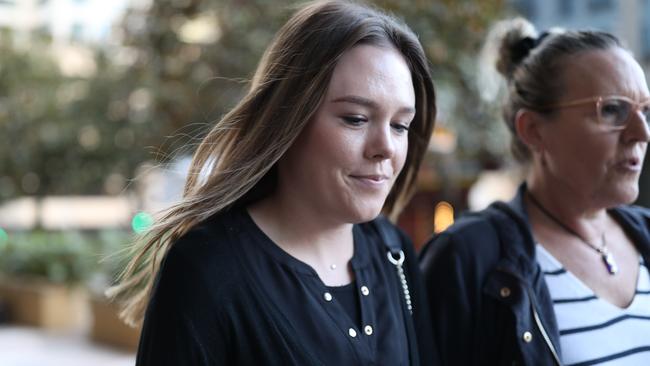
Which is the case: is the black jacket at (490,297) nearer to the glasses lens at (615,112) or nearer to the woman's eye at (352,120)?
the glasses lens at (615,112)

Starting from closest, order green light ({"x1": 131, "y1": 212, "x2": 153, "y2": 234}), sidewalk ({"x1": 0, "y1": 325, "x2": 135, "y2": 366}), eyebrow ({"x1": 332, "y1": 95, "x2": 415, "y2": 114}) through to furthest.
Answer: eyebrow ({"x1": 332, "y1": 95, "x2": 415, "y2": 114}), green light ({"x1": 131, "y1": 212, "x2": 153, "y2": 234}), sidewalk ({"x1": 0, "y1": 325, "x2": 135, "y2": 366})

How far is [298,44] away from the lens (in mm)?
1754

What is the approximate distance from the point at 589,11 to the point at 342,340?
14838 millimetres

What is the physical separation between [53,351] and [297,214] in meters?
8.23

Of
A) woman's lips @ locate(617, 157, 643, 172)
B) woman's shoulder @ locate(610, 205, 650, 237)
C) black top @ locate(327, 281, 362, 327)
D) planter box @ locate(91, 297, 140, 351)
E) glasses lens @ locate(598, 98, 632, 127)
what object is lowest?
planter box @ locate(91, 297, 140, 351)

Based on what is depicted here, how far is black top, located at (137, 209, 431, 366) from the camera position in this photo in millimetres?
1564

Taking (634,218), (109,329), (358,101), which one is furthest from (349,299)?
(109,329)

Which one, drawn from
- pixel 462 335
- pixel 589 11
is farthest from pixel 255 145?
pixel 589 11

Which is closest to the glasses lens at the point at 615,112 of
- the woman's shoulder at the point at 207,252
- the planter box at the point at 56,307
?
the woman's shoulder at the point at 207,252

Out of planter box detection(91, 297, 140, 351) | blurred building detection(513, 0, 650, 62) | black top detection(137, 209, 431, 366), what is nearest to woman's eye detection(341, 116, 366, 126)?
black top detection(137, 209, 431, 366)

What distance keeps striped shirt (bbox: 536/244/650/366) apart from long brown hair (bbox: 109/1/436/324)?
0.73m

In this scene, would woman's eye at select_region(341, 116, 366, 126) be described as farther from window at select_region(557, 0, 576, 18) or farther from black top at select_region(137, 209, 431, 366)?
window at select_region(557, 0, 576, 18)

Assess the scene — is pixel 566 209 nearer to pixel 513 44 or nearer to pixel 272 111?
pixel 513 44

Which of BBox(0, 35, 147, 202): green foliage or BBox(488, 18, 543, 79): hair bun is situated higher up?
BBox(0, 35, 147, 202): green foliage
